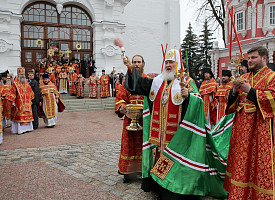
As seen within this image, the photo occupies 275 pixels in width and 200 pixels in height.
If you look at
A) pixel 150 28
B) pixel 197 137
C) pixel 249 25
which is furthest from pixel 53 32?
→ pixel 197 137

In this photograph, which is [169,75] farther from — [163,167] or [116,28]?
[116,28]

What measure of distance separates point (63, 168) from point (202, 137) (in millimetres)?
3014

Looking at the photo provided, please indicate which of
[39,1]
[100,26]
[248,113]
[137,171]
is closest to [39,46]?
[39,1]

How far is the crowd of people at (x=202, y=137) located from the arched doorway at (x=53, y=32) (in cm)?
1791

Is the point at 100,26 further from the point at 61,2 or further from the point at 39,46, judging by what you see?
the point at 39,46

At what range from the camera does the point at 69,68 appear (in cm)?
1875

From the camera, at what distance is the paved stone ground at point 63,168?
3.81m

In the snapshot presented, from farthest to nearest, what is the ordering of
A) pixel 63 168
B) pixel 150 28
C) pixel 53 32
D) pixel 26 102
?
pixel 150 28 → pixel 53 32 → pixel 26 102 → pixel 63 168

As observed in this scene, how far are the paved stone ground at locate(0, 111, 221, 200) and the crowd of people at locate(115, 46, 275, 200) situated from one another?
461 millimetres

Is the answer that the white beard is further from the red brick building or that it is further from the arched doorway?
the red brick building

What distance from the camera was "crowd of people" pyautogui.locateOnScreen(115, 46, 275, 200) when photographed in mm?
2898

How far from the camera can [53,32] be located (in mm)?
21250

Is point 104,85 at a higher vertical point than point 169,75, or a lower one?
lower

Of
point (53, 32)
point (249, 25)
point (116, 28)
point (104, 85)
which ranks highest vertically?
point (249, 25)
